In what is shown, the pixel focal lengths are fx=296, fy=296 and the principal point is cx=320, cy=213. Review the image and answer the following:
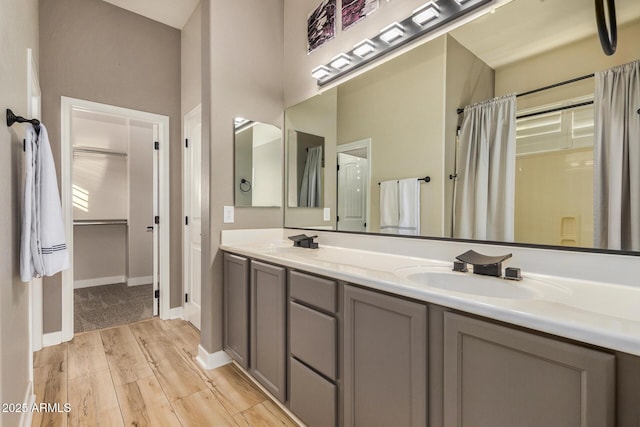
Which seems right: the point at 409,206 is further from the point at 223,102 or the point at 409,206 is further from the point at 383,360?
the point at 223,102

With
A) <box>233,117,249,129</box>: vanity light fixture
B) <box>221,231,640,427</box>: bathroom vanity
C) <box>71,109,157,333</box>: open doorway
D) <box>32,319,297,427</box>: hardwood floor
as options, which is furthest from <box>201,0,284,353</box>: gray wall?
<box>71,109,157,333</box>: open doorway

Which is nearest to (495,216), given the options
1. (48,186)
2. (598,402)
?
(598,402)

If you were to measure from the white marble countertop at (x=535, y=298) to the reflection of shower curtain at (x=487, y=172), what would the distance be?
22 cm

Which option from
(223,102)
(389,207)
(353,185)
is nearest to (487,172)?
(389,207)

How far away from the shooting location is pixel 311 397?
1.42 m

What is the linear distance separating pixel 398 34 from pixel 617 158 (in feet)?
3.91

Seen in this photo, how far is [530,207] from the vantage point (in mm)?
1208

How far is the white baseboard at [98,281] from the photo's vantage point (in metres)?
4.36

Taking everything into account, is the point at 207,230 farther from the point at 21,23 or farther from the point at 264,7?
the point at 264,7

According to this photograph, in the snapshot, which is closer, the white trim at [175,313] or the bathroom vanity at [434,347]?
the bathroom vanity at [434,347]

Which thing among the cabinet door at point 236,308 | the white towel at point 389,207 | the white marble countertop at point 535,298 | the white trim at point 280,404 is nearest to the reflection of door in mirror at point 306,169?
the white towel at point 389,207

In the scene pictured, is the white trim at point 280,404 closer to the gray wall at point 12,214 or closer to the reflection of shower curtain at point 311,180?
the gray wall at point 12,214

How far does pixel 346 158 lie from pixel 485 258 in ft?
3.70

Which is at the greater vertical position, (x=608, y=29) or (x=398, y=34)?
(x=398, y=34)
